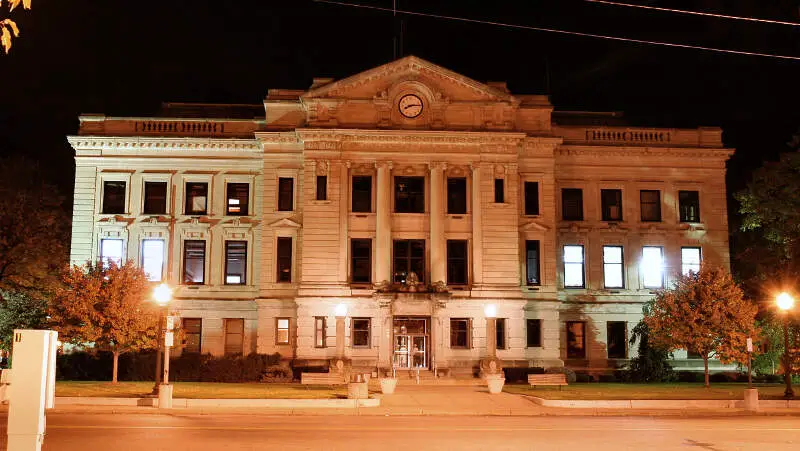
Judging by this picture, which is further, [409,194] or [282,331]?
[409,194]

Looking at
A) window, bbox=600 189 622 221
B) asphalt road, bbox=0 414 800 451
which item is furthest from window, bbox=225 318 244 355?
asphalt road, bbox=0 414 800 451

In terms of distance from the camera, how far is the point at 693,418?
28141mm

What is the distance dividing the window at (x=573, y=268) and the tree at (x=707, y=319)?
27.7 feet

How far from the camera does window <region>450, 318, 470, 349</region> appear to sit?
48500 millimetres

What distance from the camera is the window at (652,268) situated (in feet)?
174

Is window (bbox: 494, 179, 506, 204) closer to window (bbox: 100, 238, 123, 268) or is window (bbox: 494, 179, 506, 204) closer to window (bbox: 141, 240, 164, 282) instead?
window (bbox: 141, 240, 164, 282)

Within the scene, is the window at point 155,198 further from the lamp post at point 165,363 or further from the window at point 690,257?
the window at point 690,257

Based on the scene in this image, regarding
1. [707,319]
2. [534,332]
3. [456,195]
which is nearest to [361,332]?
[456,195]

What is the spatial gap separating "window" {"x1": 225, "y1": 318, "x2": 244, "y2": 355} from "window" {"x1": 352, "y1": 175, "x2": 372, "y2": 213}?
10.0 m

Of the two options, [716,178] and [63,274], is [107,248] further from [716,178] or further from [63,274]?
[716,178]

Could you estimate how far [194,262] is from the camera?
51.8 m

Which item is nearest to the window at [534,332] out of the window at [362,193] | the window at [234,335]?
the window at [362,193]

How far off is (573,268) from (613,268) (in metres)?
2.55

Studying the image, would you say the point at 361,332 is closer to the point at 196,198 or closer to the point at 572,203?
the point at 196,198
